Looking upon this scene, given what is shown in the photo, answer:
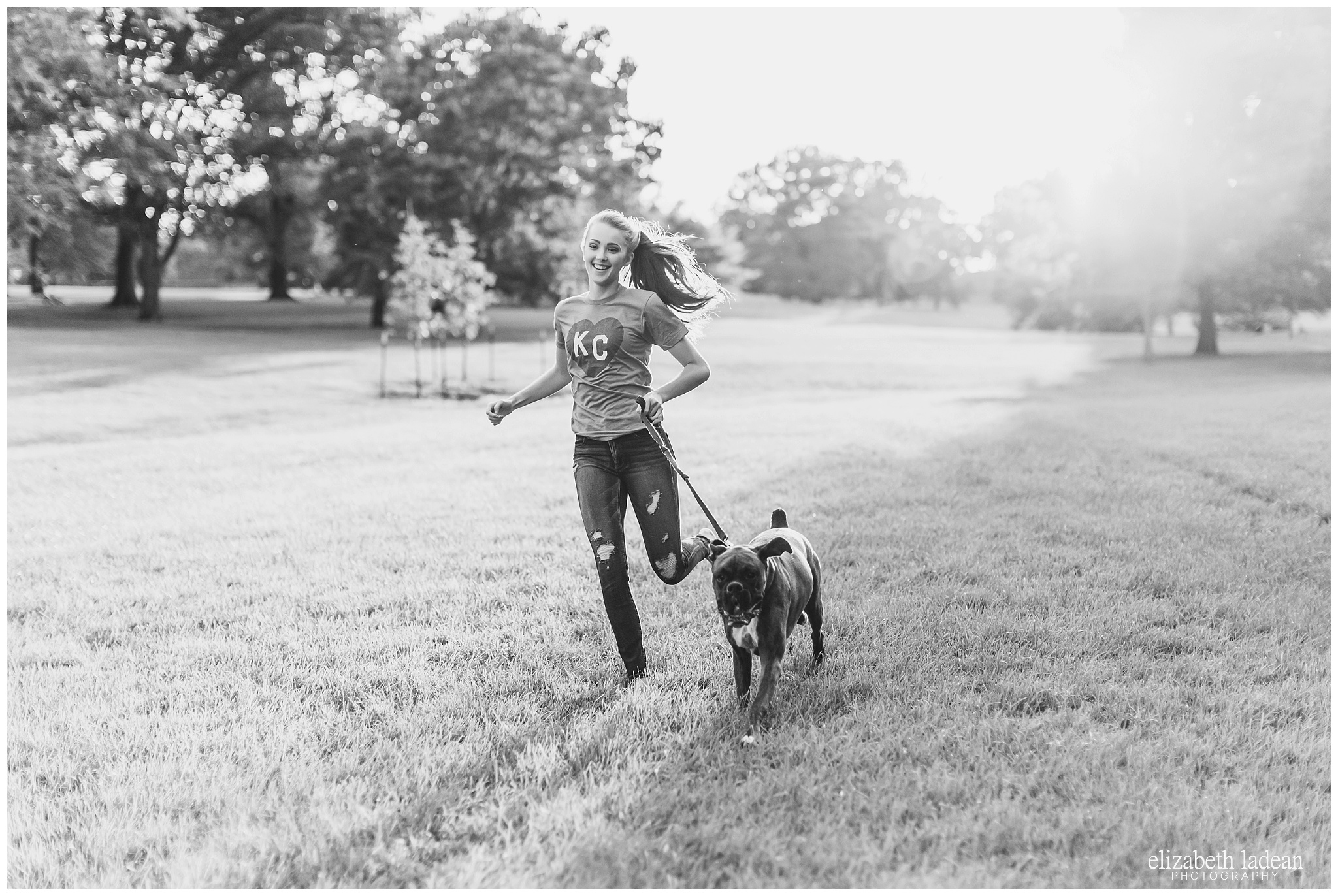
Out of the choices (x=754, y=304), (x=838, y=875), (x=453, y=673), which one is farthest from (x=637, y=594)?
(x=754, y=304)

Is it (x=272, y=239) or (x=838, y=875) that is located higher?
(x=272, y=239)

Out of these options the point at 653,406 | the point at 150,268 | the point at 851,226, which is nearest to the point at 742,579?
the point at 653,406

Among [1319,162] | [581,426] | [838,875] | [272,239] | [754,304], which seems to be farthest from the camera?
[754,304]

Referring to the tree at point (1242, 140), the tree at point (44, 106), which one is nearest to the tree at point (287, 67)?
the tree at point (44, 106)

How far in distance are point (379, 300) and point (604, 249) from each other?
3640 centimetres

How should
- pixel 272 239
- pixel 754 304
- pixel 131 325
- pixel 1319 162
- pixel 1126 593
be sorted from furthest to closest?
pixel 754 304
pixel 272 239
pixel 131 325
pixel 1319 162
pixel 1126 593

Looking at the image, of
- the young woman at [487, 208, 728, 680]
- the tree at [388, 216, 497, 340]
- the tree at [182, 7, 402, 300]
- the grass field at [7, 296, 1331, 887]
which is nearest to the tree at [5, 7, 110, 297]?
the tree at [182, 7, 402, 300]

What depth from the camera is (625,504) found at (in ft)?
13.9

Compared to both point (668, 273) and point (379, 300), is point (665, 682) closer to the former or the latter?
point (668, 273)

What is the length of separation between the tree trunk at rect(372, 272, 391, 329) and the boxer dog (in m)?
33.5

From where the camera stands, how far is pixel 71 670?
14.8 ft

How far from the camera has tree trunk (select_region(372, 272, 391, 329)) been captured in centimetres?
3650

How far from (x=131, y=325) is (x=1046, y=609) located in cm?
3892

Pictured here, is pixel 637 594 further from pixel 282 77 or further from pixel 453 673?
pixel 282 77
